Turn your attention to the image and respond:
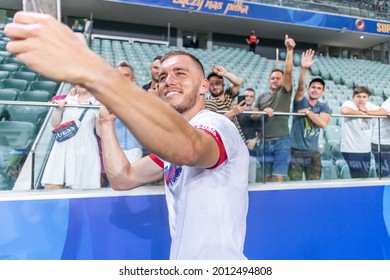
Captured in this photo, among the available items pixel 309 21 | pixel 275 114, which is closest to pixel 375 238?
pixel 275 114

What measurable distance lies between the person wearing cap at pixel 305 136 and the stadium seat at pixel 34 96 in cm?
308

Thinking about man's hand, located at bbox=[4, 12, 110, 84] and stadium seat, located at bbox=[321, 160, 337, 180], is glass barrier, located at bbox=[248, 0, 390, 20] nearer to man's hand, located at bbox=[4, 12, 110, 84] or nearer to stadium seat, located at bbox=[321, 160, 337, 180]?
stadium seat, located at bbox=[321, 160, 337, 180]

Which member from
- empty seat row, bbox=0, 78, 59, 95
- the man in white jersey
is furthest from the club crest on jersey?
empty seat row, bbox=0, 78, 59, 95

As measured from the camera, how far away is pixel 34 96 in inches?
177

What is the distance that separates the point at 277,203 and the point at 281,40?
14.6 m

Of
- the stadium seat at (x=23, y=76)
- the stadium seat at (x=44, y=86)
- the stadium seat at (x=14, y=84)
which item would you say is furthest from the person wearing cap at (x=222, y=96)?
the stadium seat at (x=23, y=76)

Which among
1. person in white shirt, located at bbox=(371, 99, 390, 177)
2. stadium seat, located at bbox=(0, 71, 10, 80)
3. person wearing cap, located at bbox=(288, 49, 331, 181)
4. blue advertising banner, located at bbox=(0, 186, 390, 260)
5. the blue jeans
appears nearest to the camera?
blue advertising banner, located at bbox=(0, 186, 390, 260)

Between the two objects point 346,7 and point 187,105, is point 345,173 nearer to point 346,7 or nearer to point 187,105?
point 187,105

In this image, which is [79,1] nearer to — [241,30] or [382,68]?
[241,30]

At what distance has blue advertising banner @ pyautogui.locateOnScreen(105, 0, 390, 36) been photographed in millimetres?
12609

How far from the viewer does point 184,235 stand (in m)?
1.25

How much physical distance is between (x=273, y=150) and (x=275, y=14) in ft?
39.5

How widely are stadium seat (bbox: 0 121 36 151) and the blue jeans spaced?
1.61 metres

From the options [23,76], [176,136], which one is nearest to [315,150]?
[176,136]
